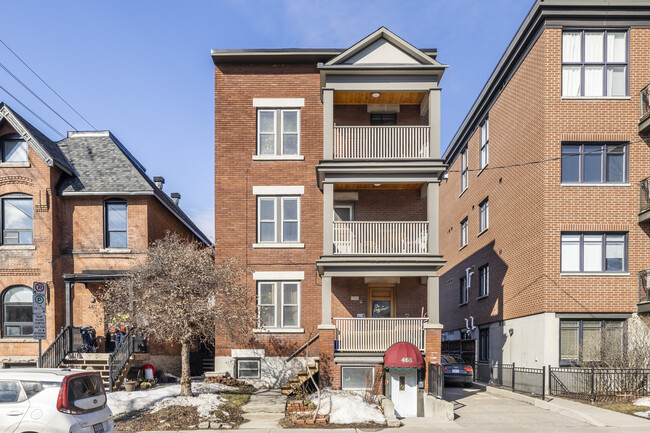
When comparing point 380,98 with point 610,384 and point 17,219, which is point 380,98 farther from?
point 17,219

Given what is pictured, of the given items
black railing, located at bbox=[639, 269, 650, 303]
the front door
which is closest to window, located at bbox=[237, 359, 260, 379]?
the front door

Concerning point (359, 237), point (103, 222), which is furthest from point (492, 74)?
point (103, 222)

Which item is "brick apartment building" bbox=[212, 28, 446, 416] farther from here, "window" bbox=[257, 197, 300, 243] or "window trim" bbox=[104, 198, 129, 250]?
"window trim" bbox=[104, 198, 129, 250]

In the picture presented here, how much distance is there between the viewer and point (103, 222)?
69.8ft

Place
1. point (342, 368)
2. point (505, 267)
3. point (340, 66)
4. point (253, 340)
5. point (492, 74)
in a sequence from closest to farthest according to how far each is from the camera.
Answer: point (342, 368) → point (340, 66) → point (253, 340) → point (505, 267) → point (492, 74)

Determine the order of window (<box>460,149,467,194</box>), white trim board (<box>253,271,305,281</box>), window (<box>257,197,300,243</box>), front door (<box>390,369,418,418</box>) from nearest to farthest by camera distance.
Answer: front door (<box>390,369,418,418</box>) < white trim board (<box>253,271,305,281</box>) < window (<box>257,197,300,243</box>) < window (<box>460,149,467,194</box>)

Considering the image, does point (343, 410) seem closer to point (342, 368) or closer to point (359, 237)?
point (342, 368)

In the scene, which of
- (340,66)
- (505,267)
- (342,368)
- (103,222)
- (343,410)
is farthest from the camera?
(505,267)

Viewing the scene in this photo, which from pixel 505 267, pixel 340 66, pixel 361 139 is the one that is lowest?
pixel 505 267

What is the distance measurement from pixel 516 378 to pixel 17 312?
65.5ft

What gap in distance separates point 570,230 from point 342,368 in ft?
32.4

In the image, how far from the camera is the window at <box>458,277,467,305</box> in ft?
101

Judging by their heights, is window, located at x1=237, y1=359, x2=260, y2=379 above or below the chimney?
below

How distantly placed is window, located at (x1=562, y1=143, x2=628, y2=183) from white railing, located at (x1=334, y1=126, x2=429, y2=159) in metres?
5.66
